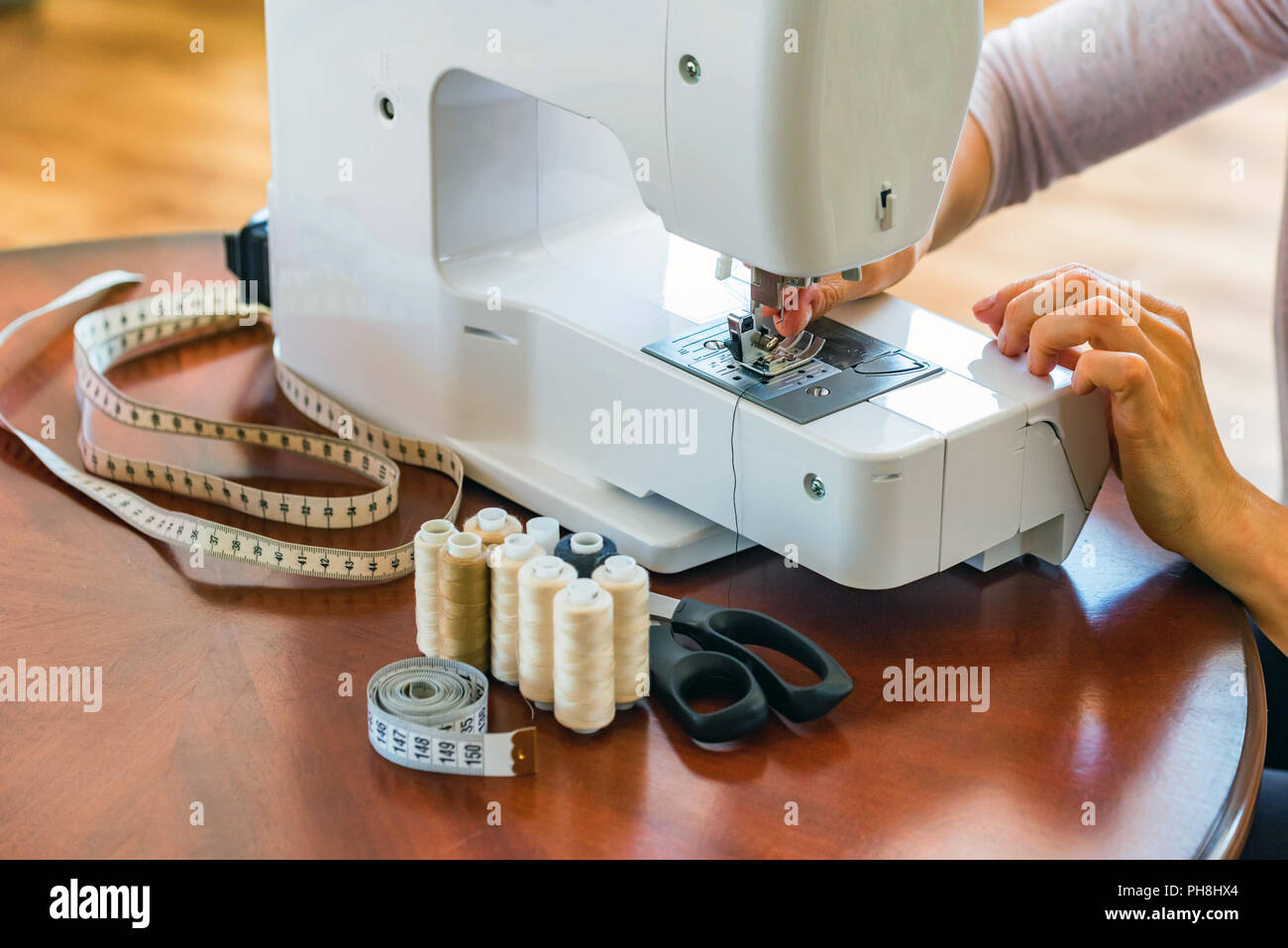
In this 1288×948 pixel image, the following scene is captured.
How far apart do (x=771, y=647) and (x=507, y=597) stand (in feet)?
0.84

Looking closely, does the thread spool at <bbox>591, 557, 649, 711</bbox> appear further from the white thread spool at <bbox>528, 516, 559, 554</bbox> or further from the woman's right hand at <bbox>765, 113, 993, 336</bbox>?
the woman's right hand at <bbox>765, 113, 993, 336</bbox>

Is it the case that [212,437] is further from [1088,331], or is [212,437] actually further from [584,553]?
[1088,331]

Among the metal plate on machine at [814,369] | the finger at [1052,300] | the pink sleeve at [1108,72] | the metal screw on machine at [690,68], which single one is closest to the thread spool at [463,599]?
the metal plate on machine at [814,369]

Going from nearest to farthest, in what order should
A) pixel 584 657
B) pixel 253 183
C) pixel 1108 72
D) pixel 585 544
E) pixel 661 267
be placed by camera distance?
1. pixel 584 657
2. pixel 585 544
3. pixel 661 267
4. pixel 1108 72
5. pixel 253 183

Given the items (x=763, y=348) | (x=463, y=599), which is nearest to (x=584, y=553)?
(x=463, y=599)

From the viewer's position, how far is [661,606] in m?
1.50

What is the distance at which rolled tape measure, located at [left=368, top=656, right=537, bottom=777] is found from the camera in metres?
1.30

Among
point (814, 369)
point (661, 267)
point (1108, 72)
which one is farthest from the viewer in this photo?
point (1108, 72)

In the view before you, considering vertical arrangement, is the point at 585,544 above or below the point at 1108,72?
below

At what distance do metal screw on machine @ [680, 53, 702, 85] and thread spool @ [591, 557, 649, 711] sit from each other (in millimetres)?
429

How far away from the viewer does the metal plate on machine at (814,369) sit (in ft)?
4.86

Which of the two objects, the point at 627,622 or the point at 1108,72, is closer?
the point at 627,622
